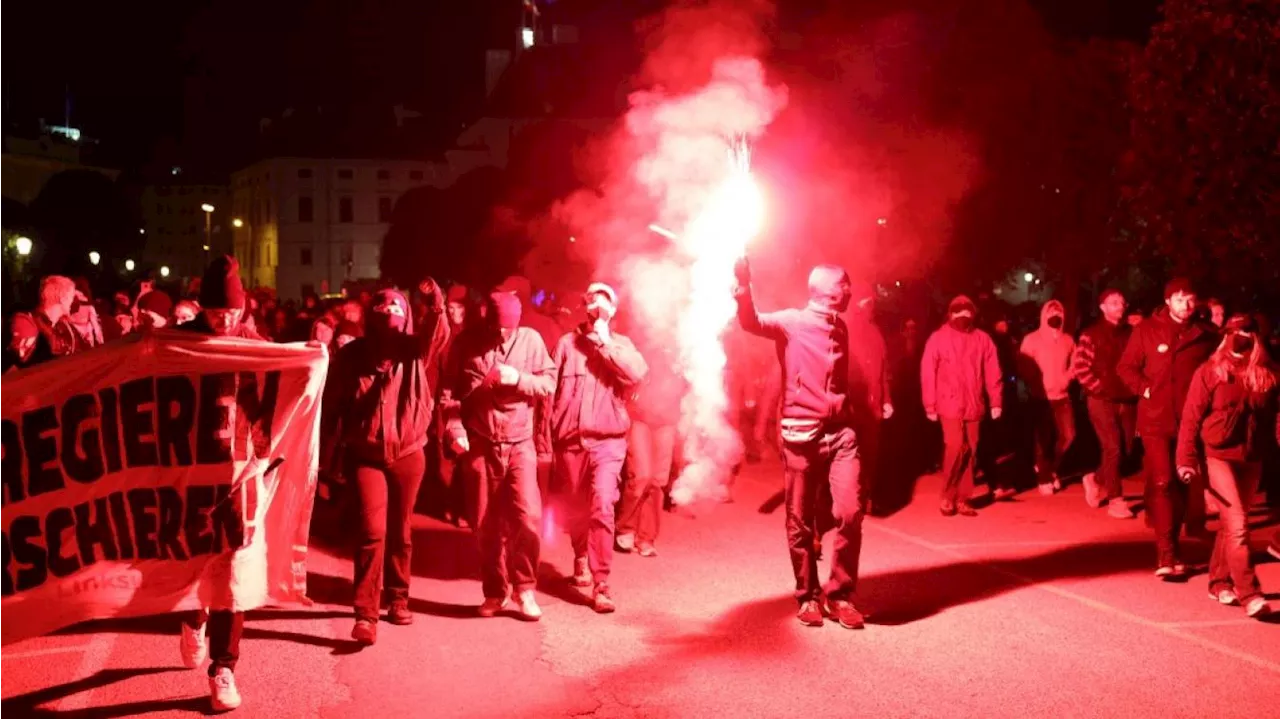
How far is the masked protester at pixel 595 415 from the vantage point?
9.34 metres

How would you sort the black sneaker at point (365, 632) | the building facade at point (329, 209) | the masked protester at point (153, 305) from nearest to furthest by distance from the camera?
the black sneaker at point (365, 632) → the masked protester at point (153, 305) → the building facade at point (329, 209)

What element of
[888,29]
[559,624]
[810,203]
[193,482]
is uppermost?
[888,29]

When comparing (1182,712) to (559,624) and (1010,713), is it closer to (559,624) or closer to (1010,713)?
(1010,713)

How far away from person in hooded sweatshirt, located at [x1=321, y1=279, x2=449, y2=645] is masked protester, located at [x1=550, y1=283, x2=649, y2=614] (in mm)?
1363

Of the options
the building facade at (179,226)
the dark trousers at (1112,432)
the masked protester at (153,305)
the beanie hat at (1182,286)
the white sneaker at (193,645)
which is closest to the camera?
the white sneaker at (193,645)

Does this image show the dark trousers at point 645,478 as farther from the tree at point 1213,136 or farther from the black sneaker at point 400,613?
the tree at point 1213,136

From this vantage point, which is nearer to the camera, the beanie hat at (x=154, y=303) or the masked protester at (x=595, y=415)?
the masked protester at (x=595, y=415)

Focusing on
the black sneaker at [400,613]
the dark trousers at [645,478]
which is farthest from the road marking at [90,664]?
the dark trousers at [645,478]

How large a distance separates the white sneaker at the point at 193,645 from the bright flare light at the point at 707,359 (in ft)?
12.6

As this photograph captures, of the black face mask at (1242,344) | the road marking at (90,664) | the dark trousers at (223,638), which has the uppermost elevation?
the black face mask at (1242,344)

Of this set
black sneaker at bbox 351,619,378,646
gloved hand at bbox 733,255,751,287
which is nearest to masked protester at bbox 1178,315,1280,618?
gloved hand at bbox 733,255,751,287

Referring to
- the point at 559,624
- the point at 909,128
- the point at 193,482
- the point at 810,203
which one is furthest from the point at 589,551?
the point at 909,128

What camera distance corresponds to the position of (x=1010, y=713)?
22.0 ft

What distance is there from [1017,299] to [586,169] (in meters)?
35.6
